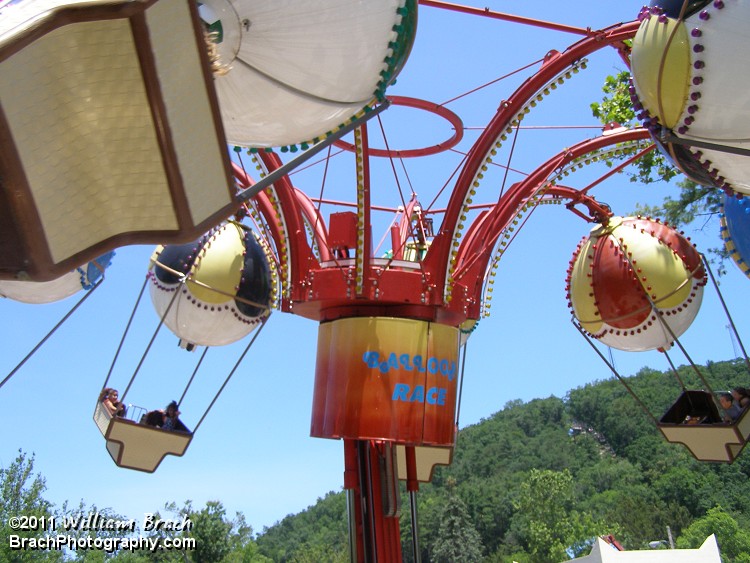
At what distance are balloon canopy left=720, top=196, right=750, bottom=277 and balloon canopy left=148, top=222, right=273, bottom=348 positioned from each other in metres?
4.88

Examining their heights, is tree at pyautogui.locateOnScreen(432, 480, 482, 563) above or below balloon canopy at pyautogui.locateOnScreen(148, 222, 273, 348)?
below

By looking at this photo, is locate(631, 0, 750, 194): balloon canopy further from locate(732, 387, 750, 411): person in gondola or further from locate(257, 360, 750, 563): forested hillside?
locate(257, 360, 750, 563): forested hillside

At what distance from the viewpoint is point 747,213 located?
6.74 meters

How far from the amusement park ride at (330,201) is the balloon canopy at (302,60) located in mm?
11

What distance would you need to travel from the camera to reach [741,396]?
836 centimetres

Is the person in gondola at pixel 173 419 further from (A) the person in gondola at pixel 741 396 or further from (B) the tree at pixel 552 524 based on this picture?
(B) the tree at pixel 552 524

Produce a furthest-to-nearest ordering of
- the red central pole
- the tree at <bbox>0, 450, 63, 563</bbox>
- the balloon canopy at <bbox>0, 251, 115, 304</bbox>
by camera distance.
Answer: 1. the tree at <bbox>0, 450, 63, 563</bbox>
2. the balloon canopy at <bbox>0, 251, 115, 304</bbox>
3. the red central pole

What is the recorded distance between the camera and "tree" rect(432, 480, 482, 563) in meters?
64.3

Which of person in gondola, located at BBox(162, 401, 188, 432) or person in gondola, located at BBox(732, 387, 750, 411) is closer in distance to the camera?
person in gondola, located at BBox(732, 387, 750, 411)

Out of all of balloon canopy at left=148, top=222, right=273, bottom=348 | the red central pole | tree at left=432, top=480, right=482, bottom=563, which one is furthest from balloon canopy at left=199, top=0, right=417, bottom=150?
tree at left=432, top=480, right=482, bottom=563

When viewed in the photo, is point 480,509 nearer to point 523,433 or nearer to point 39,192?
point 523,433

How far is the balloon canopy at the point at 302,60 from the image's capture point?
3759mm

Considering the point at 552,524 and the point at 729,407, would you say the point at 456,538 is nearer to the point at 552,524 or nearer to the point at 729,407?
the point at 552,524

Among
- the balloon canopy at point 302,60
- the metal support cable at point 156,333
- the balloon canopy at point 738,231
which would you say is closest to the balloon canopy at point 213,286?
the metal support cable at point 156,333
